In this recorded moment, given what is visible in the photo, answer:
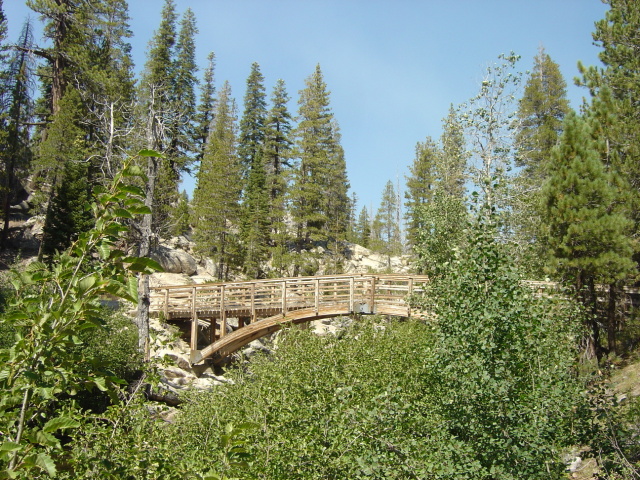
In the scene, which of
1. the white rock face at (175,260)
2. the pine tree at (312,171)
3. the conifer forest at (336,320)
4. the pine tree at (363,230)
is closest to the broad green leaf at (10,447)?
the conifer forest at (336,320)

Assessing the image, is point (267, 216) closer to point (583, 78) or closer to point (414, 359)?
point (583, 78)

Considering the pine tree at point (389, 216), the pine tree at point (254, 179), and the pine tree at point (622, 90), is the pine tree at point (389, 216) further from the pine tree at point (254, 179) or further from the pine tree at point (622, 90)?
the pine tree at point (622, 90)

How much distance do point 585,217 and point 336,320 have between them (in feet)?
32.1

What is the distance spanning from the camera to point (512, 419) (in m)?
6.30

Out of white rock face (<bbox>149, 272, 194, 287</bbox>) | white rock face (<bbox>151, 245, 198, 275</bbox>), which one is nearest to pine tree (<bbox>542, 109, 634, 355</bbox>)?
white rock face (<bbox>149, 272, 194, 287</bbox>)

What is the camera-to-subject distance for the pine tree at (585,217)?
1424 centimetres

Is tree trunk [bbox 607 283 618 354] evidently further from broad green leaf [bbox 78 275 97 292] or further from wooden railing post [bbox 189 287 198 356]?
Result: broad green leaf [bbox 78 275 97 292]

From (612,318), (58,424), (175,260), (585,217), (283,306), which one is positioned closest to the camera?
(58,424)

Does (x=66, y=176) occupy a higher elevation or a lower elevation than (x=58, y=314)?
higher

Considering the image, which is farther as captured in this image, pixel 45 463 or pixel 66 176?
pixel 66 176

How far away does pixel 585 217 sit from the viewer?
14.6 m

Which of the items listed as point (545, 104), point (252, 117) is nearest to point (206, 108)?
point (252, 117)

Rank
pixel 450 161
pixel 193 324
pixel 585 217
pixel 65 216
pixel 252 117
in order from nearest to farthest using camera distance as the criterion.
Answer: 1. pixel 585 217
2. pixel 193 324
3. pixel 450 161
4. pixel 65 216
5. pixel 252 117

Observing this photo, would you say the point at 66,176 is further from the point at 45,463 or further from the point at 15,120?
the point at 45,463
